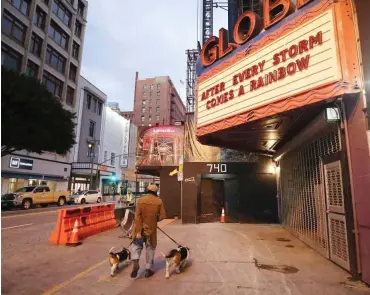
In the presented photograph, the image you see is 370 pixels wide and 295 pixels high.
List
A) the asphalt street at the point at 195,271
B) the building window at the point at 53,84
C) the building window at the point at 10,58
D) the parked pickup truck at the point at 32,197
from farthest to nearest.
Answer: the building window at the point at 53,84 < the building window at the point at 10,58 < the parked pickup truck at the point at 32,197 < the asphalt street at the point at 195,271

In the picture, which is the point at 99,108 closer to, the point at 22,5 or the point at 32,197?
the point at 22,5

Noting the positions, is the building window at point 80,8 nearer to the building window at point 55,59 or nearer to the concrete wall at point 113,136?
the building window at point 55,59

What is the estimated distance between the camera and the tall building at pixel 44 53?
105ft

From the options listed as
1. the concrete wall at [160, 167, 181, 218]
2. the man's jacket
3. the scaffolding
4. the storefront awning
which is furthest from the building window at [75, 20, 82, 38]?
the man's jacket

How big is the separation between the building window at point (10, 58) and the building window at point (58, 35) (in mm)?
7900

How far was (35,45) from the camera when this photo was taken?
36.3m

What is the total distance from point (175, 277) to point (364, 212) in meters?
4.04

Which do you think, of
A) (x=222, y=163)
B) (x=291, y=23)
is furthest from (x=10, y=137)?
(x=291, y=23)

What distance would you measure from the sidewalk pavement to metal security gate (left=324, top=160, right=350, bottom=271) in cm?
32

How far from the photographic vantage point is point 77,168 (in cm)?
4384

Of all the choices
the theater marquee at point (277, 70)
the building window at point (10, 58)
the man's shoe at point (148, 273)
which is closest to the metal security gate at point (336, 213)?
the theater marquee at point (277, 70)

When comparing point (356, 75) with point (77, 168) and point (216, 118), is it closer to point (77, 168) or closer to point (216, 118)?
point (216, 118)

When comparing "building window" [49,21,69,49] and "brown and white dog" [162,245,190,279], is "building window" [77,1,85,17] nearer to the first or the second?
"building window" [49,21,69,49]

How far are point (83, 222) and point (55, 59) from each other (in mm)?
35673
